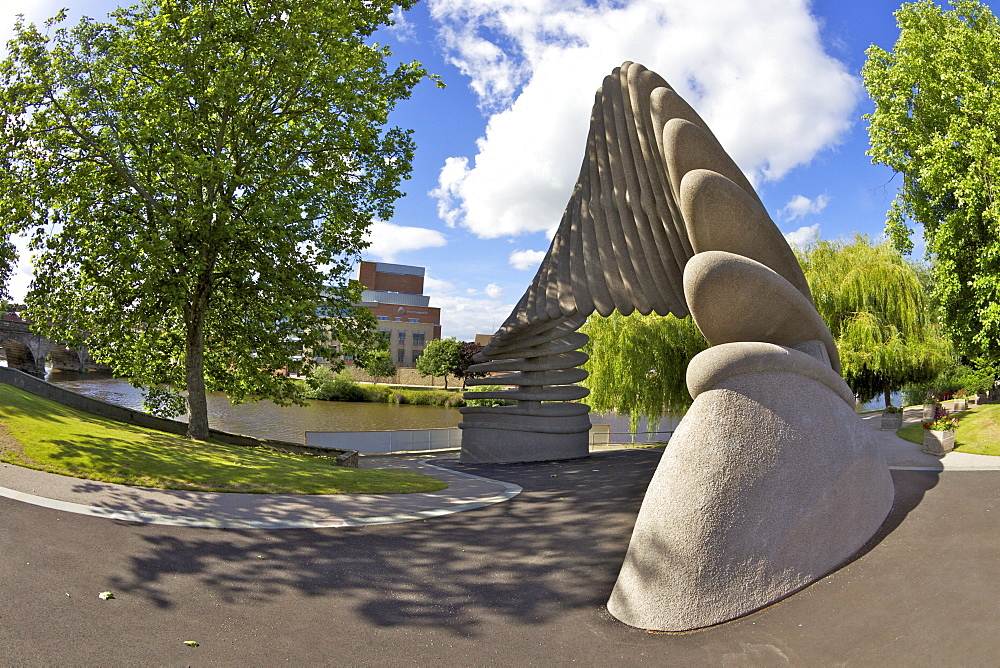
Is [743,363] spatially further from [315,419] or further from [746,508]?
[315,419]

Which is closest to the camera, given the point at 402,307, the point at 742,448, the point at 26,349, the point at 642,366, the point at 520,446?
the point at 742,448

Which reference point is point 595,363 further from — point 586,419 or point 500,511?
point 500,511

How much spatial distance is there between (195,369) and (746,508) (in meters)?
13.0

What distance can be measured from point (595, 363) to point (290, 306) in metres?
11.1

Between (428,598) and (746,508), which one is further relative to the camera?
(428,598)

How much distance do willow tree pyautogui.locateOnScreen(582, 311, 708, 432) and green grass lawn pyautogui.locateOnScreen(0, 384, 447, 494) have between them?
10061mm

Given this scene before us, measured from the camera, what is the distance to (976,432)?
13.5 metres

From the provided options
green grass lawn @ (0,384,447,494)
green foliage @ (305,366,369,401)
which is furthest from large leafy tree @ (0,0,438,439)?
green foliage @ (305,366,369,401)

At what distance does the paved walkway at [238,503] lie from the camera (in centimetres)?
737

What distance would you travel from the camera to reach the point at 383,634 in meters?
5.01

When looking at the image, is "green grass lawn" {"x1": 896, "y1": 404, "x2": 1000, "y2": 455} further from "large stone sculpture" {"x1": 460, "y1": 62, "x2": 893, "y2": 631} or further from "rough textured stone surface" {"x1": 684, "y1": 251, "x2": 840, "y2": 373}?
"rough textured stone surface" {"x1": 684, "y1": 251, "x2": 840, "y2": 373}

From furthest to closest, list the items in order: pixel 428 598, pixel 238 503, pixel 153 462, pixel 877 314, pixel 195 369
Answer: pixel 877 314, pixel 195 369, pixel 153 462, pixel 238 503, pixel 428 598

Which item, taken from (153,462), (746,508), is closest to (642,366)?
(153,462)

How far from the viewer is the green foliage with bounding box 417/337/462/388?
64.2 metres
